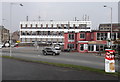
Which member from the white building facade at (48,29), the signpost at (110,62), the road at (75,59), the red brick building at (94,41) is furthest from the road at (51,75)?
the white building facade at (48,29)

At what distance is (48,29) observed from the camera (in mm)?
92500

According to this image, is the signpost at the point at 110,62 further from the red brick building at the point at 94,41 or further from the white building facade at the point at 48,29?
the white building facade at the point at 48,29

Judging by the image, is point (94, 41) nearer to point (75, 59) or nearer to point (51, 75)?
point (75, 59)

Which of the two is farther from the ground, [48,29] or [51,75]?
[48,29]

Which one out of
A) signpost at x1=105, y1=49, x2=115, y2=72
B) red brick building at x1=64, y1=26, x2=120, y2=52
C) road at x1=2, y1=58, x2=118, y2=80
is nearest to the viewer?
road at x1=2, y1=58, x2=118, y2=80

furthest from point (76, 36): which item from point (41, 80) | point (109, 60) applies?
point (41, 80)

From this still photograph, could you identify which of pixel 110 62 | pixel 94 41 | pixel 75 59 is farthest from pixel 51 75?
pixel 94 41

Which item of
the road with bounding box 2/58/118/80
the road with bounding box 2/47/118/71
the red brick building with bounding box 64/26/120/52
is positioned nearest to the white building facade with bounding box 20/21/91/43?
the red brick building with bounding box 64/26/120/52

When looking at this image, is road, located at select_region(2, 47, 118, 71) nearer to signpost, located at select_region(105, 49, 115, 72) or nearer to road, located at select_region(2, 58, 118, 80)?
signpost, located at select_region(105, 49, 115, 72)

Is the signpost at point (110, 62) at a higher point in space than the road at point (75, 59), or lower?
higher

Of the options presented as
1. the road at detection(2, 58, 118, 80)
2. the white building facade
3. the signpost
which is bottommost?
the road at detection(2, 58, 118, 80)

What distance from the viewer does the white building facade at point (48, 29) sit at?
90912 mm

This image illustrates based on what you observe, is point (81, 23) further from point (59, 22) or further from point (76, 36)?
point (76, 36)

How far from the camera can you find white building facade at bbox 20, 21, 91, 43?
298ft
